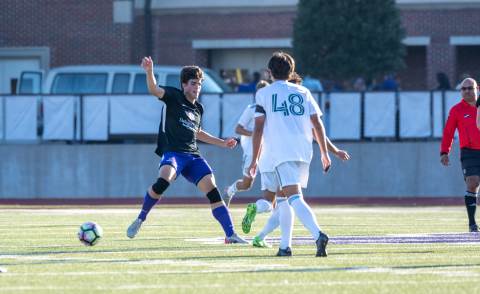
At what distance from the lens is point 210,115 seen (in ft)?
97.5

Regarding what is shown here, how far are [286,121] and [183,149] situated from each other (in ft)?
7.82

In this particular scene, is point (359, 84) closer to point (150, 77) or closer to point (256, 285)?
point (150, 77)

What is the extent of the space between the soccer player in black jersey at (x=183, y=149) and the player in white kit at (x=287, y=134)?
6.12ft

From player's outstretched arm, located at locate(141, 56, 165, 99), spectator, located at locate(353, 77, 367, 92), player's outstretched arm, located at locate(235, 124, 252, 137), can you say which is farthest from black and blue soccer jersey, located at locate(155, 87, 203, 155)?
spectator, located at locate(353, 77, 367, 92)

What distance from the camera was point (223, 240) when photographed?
1448cm

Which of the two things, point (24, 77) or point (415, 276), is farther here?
point (24, 77)

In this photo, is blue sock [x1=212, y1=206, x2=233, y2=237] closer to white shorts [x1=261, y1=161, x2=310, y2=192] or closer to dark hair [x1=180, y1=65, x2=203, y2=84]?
dark hair [x1=180, y1=65, x2=203, y2=84]

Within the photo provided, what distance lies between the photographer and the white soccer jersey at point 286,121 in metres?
12.0

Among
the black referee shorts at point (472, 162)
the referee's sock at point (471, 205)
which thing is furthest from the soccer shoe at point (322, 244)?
the black referee shorts at point (472, 162)

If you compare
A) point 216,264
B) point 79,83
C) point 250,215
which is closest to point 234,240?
point 250,215

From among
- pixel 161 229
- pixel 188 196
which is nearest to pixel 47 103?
pixel 188 196

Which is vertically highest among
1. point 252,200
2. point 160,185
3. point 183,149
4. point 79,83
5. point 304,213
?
point 79,83

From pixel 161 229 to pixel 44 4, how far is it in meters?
25.4

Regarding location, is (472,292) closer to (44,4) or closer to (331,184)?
(331,184)
